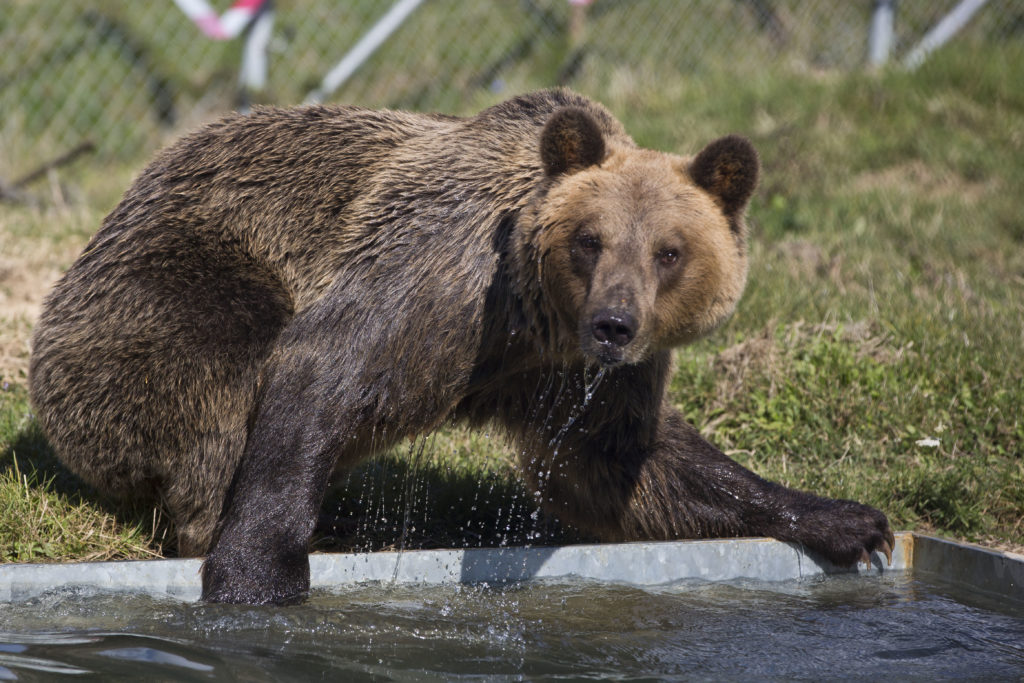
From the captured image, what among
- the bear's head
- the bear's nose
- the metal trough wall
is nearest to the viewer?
the bear's nose

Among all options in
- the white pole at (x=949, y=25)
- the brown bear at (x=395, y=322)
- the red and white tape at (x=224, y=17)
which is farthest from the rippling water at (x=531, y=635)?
the red and white tape at (x=224, y=17)

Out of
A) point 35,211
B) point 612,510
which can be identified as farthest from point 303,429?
point 35,211

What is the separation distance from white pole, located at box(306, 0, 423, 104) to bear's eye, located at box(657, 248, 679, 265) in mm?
7365

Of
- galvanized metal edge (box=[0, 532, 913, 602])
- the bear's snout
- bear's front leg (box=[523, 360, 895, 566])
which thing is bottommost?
galvanized metal edge (box=[0, 532, 913, 602])

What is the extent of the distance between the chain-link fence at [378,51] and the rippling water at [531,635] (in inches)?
305

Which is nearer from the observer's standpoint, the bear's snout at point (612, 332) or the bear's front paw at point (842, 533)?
the bear's snout at point (612, 332)

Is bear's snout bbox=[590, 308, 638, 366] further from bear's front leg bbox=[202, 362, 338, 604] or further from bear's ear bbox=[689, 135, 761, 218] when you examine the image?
bear's front leg bbox=[202, 362, 338, 604]

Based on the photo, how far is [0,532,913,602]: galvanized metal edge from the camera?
4.00 meters

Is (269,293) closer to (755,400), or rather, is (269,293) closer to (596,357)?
(596,357)

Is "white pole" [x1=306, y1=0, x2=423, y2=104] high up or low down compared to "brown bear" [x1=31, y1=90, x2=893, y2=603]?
up

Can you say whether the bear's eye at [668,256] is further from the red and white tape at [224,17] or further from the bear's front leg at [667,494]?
the red and white tape at [224,17]

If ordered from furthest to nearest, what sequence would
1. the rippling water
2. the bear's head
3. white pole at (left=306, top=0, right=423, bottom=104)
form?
white pole at (left=306, top=0, right=423, bottom=104), the bear's head, the rippling water

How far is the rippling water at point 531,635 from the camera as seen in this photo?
334cm

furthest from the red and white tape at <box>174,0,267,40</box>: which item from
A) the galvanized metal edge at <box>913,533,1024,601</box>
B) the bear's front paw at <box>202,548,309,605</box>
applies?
the galvanized metal edge at <box>913,533,1024,601</box>
